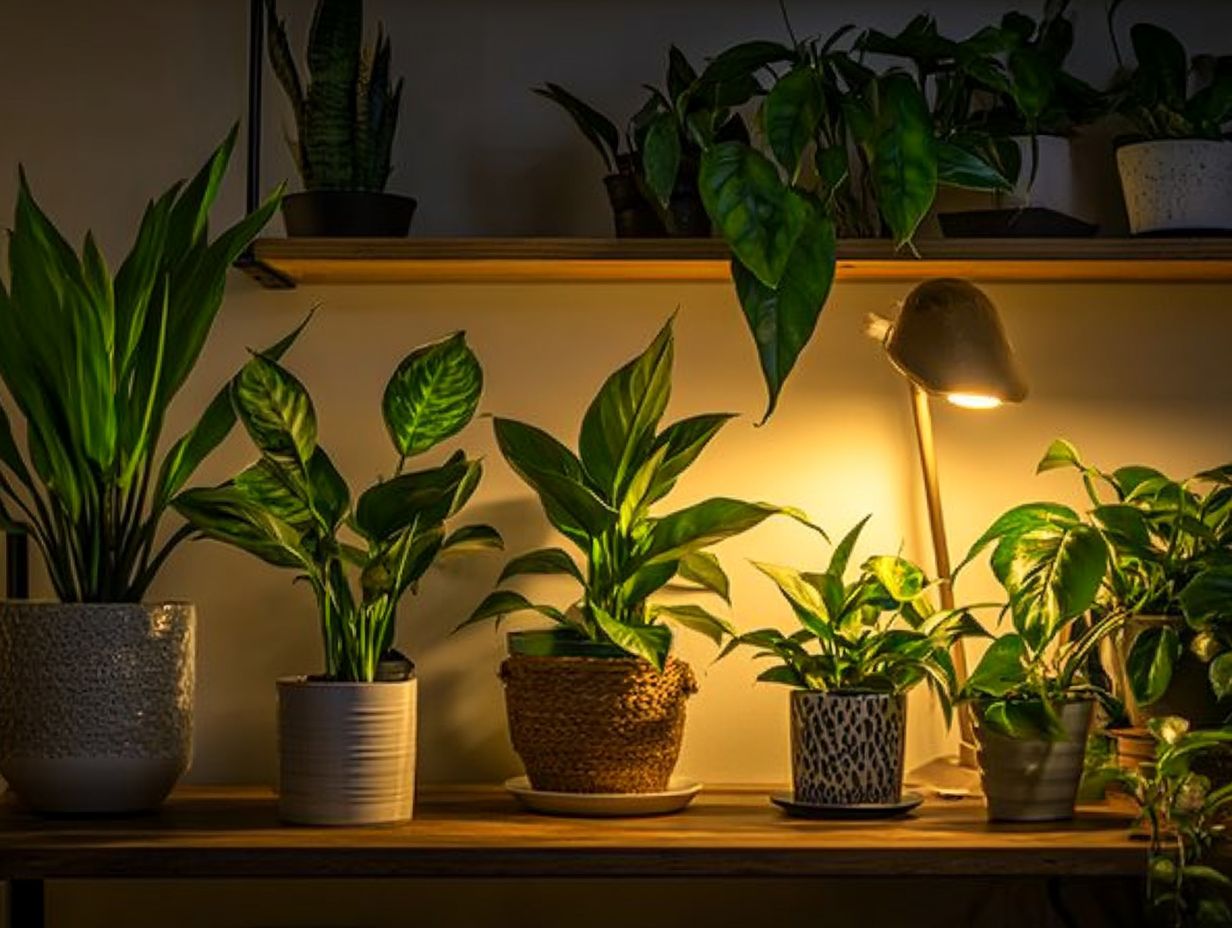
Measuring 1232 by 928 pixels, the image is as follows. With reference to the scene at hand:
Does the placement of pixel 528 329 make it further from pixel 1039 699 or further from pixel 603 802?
pixel 1039 699

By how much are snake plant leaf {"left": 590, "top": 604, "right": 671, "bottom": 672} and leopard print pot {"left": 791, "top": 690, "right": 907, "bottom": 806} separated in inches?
6.3

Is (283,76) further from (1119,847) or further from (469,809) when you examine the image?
(1119,847)

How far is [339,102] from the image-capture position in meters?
2.02

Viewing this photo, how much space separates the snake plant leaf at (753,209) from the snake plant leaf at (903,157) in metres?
0.09

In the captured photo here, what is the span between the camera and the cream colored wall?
221cm

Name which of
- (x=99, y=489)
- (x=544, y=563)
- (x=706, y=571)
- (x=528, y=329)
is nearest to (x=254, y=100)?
(x=528, y=329)

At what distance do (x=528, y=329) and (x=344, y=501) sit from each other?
14.6 inches

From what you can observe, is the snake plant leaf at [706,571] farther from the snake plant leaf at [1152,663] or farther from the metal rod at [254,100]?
the metal rod at [254,100]

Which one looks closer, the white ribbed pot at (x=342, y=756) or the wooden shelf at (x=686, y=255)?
the white ribbed pot at (x=342, y=756)

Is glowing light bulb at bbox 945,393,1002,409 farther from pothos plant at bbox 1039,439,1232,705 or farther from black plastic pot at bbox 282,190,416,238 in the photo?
black plastic pot at bbox 282,190,416,238

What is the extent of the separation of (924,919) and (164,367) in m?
1.04

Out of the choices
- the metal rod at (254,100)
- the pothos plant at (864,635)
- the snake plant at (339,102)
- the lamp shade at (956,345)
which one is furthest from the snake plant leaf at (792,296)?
the metal rod at (254,100)

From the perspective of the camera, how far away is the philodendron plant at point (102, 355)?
1.87 metres

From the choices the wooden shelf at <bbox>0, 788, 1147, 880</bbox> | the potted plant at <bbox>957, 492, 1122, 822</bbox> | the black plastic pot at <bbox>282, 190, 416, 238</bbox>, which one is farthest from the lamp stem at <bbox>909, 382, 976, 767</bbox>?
the black plastic pot at <bbox>282, 190, 416, 238</bbox>
